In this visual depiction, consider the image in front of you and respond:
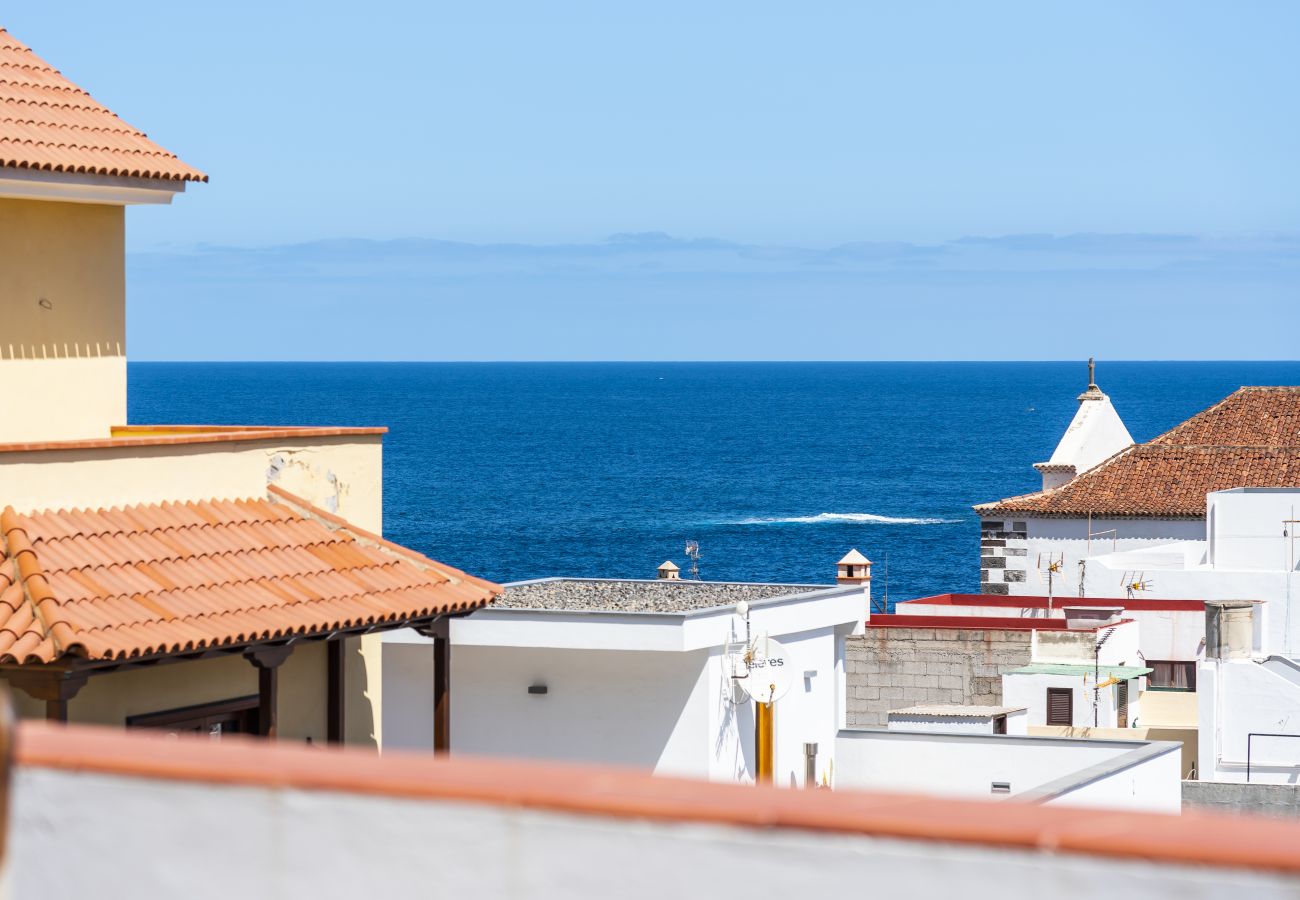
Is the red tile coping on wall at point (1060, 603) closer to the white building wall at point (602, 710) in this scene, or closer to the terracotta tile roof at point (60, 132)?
the white building wall at point (602, 710)

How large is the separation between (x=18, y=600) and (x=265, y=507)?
10.4 ft

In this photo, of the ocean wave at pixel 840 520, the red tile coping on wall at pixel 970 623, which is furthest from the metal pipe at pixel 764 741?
the ocean wave at pixel 840 520

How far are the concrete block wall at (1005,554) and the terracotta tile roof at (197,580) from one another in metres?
36.7

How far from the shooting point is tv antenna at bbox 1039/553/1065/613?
48781 mm

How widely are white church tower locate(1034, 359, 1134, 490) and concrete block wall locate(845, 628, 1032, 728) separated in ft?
75.2

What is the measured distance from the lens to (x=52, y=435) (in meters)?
15.7

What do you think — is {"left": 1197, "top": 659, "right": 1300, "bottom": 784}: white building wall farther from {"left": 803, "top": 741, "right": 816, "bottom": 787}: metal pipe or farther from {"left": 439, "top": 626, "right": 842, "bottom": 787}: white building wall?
{"left": 439, "top": 626, "right": 842, "bottom": 787}: white building wall

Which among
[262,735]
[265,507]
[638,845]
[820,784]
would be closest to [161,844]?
[638,845]

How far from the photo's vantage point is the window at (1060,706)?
30.1 metres

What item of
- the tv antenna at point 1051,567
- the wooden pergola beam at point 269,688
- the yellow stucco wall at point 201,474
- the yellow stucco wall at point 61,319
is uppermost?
the yellow stucco wall at point 61,319

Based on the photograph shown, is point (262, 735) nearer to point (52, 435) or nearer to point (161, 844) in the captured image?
point (52, 435)

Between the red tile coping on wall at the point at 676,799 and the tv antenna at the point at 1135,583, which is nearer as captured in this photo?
the red tile coping on wall at the point at 676,799

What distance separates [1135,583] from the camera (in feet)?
141

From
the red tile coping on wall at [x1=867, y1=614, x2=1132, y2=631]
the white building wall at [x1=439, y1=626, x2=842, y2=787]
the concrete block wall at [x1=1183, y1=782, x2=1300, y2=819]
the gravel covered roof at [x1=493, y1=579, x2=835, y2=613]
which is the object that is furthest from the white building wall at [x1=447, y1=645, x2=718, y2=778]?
the red tile coping on wall at [x1=867, y1=614, x2=1132, y2=631]
